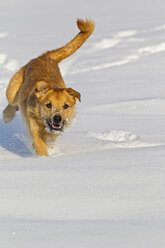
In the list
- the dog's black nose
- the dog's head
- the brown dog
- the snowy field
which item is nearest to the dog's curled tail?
the brown dog

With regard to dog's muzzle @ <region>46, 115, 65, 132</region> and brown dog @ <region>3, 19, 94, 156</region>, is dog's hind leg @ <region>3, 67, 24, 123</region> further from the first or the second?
dog's muzzle @ <region>46, 115, 65, 132</region>

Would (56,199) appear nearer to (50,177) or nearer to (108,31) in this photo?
(50,177)

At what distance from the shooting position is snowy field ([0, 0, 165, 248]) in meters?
3.28

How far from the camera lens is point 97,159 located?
4.66 metres

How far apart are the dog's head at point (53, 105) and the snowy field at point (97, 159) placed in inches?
12.4

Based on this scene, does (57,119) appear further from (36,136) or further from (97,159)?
(97,159)

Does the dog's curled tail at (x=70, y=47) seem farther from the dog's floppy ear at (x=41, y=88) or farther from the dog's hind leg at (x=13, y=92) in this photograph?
the dog's floppy ear at (x=41, y=88)

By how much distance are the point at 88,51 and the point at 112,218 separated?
9.43 m

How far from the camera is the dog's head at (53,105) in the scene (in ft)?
19.2

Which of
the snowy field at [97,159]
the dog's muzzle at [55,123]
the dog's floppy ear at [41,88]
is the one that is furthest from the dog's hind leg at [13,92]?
the dog's muzzle at [55,123]

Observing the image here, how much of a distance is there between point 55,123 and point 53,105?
0.19 meters

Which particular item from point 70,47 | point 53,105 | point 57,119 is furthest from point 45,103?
point 70,47

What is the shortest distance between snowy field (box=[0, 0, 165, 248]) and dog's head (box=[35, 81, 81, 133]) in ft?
1.03

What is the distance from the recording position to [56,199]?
3.76m
